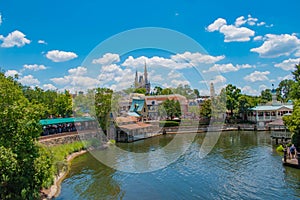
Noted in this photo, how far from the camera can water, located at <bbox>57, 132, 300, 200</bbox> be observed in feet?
50.2

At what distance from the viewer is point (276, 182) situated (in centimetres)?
1666

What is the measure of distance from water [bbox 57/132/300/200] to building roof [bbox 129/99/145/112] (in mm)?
29062

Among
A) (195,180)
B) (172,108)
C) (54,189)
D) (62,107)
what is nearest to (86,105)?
(62,107)

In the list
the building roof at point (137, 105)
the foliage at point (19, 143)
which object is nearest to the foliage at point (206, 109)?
the building roof at point (137, 105)

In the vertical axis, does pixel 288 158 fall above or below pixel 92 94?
below

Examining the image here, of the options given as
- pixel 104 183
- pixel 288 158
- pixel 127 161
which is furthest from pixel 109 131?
pixel 288 158

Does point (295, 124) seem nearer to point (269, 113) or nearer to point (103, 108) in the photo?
point (103, 108)

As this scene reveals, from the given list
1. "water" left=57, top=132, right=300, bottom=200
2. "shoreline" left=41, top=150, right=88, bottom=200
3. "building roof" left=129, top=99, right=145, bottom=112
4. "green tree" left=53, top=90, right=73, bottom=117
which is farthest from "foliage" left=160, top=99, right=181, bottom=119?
"shoreline" left=41, top=150, right=88, bottom=200

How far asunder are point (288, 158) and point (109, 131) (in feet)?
71.8

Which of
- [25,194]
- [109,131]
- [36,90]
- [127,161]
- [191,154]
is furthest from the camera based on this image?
[36,90]

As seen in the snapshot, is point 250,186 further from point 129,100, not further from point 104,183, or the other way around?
point 129,100

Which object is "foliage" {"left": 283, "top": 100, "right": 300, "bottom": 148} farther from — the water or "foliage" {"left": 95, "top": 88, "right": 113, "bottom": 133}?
"foliage" {"left": 95, "top": 88, "right": 113, "bottom": 133}

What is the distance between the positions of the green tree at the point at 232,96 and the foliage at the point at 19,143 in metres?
46.2

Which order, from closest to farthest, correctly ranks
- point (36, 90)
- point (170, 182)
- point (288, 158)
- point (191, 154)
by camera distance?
point (170, 182) < point (288, 158) < point (191, 154) < point (36, 90)
